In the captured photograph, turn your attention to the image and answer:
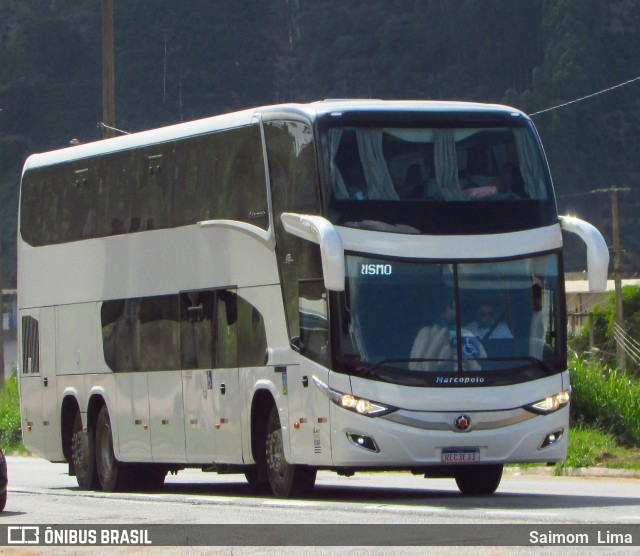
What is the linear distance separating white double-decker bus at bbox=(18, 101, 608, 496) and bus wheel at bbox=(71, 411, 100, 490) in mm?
2316

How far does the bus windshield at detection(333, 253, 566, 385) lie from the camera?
16.4 meters

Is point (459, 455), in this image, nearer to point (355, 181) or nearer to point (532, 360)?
point (532, 360)

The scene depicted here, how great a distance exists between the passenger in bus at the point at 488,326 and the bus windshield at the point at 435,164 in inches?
45.3

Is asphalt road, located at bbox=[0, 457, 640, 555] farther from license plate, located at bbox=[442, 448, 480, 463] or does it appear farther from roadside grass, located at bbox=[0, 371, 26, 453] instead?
roadside grass, located at bbox=[0, 371, 26, 453]

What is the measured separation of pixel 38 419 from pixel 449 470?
311 inches

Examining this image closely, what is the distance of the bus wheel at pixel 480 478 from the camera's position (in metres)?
18.0

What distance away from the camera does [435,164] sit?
56.0 feet

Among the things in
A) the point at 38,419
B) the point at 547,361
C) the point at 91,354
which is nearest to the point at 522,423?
the point at 547,361

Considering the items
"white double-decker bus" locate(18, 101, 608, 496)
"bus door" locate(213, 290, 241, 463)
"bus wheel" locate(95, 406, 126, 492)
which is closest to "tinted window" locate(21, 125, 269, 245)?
"white double-decker bus" locate(18, 101, 608, 496)

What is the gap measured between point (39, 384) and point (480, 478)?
305 inches

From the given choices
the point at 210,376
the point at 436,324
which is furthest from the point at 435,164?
the point at 210,376

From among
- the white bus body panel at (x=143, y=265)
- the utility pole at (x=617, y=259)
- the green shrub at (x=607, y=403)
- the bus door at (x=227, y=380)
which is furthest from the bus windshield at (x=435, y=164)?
the utility pole at (x=617, y=259)

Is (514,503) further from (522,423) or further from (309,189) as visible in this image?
(309,189)

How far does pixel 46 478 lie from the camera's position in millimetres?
26828
